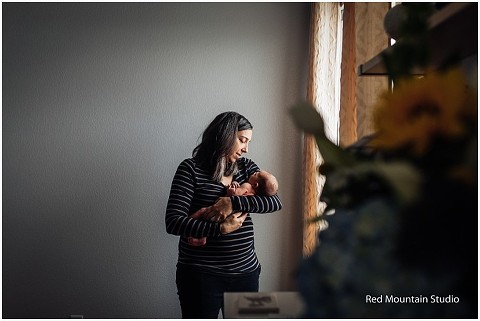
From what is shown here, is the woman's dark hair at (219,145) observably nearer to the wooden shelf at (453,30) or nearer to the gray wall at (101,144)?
the gray wall at (101,144)

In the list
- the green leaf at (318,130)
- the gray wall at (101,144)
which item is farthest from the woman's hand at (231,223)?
the green leaf at (318,130)

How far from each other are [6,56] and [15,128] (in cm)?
38

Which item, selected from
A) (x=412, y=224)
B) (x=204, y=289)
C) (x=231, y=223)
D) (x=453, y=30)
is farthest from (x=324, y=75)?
(x=412, y=224)

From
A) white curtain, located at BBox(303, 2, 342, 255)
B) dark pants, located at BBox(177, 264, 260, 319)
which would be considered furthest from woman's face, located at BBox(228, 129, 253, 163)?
white curtain, located at BBox(303, 2, 342, 255)

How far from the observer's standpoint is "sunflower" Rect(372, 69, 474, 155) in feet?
1.74

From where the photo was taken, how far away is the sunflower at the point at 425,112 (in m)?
0.53

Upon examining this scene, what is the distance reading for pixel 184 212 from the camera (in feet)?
6.68

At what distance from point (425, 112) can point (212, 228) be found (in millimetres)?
1501

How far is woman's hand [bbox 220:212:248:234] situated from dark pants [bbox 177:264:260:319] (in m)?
0.17

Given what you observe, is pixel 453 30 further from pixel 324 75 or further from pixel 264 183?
pixel 324 75

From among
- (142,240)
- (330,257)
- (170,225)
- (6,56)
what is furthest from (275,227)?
(330,257)

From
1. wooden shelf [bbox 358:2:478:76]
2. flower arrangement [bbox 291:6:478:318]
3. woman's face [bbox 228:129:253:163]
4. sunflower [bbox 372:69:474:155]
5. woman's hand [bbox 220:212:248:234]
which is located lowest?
woman's hand [bbox 220:212:248:234]

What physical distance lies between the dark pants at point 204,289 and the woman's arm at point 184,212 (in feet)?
0.53

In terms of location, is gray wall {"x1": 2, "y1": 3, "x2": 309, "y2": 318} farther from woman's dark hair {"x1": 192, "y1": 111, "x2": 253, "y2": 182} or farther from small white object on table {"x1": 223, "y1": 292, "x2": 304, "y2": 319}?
small white object on table {"x1": 223, "y1": 292, "x2": 304, "y2": 319}
